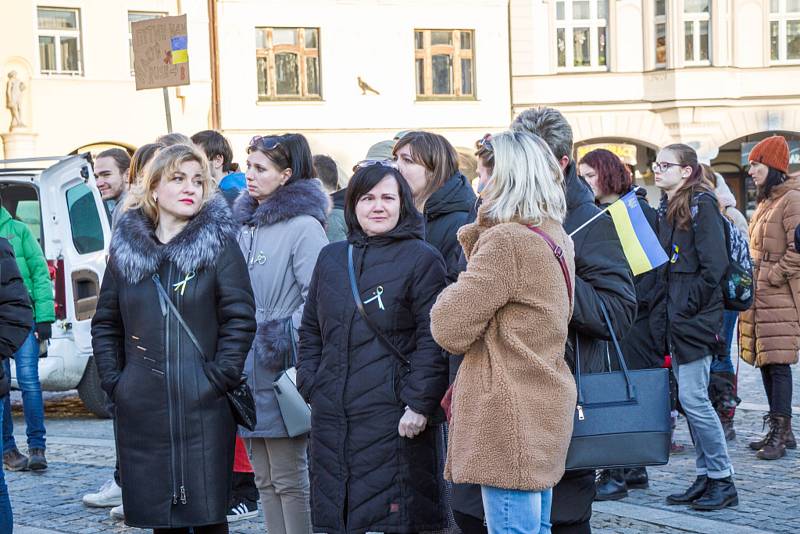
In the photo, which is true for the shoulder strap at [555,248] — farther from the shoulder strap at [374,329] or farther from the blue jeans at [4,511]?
the blue jeans at [4,511]

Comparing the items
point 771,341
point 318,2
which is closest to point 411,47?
point 318,2

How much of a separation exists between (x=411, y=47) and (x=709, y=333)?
24.3 m

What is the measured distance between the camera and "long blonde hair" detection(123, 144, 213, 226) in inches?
193

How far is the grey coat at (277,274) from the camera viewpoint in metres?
5.37

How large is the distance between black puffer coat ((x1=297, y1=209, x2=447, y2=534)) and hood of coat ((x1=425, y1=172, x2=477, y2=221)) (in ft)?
2.41

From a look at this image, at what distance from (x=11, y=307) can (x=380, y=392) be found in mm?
1647

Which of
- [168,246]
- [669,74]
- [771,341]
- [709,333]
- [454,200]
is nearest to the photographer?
[168,246]

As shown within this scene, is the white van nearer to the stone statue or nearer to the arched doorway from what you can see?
the stone statue

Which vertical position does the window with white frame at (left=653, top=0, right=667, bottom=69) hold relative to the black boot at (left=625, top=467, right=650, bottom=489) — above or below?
above

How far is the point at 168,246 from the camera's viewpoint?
477cm

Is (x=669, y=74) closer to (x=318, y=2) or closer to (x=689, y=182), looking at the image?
(x=318, y=2)

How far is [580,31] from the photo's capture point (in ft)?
104

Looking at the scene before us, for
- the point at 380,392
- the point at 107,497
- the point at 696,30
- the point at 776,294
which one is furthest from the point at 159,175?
the point at 696,30

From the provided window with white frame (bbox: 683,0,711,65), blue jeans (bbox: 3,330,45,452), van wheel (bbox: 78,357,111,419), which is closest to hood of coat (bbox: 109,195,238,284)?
blue jeans (bbox: 3,330,45,452)
